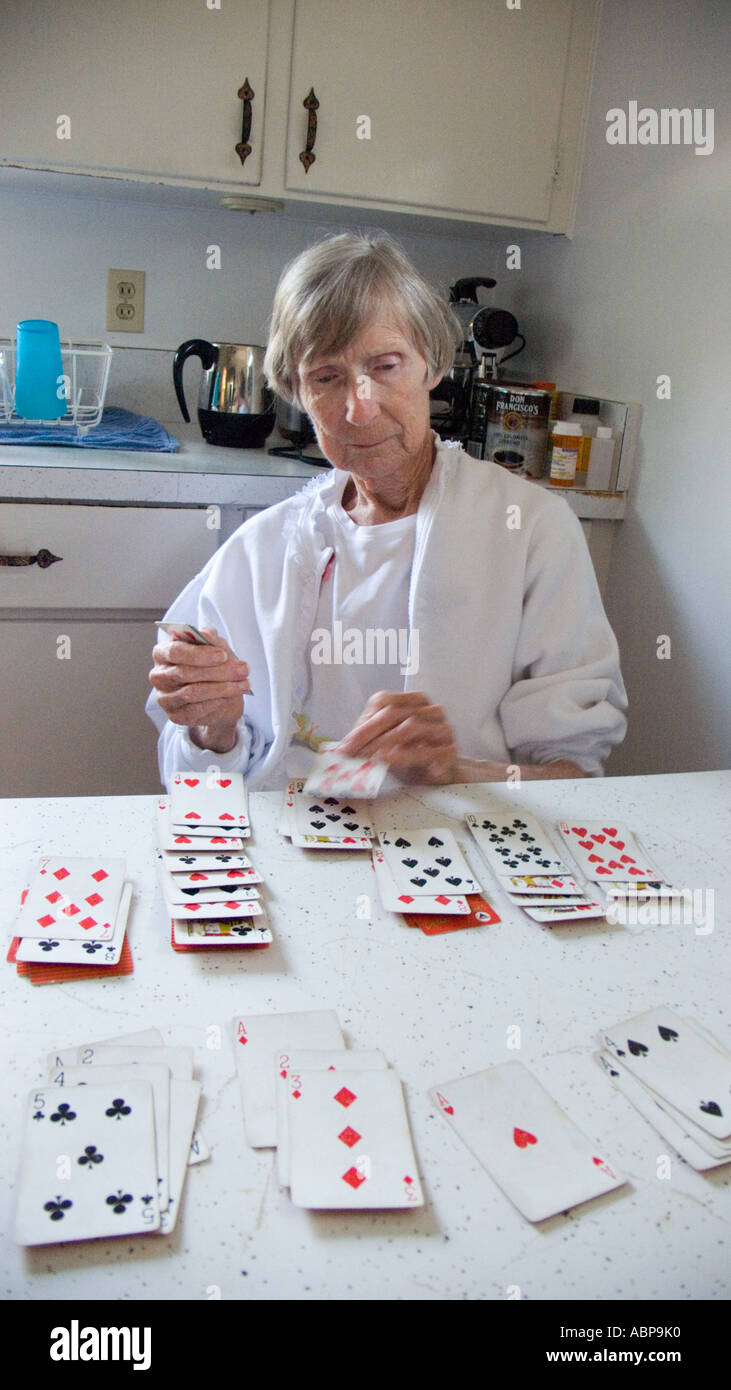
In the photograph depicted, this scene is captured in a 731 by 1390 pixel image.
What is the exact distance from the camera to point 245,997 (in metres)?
0.80

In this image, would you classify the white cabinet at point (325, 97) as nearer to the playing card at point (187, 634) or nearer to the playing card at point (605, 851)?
the playing card at point (187, 634)

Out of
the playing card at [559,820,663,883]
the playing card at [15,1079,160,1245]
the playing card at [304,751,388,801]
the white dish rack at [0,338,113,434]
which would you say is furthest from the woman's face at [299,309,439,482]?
the playing card at [15,1079,160,1245]

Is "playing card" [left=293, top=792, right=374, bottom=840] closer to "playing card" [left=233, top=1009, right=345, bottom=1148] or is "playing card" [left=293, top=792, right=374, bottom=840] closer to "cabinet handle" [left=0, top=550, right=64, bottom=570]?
"playing card" [left=233, top=1009, right=345, bottom=1148]

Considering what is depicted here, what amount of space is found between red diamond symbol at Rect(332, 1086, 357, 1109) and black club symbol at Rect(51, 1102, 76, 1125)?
6.8 inches

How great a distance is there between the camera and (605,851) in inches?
41.3

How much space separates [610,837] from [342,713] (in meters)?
0.52

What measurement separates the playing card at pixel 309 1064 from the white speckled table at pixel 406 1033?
0.07 feet

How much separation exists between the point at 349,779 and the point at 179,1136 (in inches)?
20.5

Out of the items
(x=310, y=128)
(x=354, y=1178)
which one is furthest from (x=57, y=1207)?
(x=310, y=128)

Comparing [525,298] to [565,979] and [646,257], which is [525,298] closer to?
[646,257]

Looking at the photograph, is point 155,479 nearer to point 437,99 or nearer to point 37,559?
point 37,559

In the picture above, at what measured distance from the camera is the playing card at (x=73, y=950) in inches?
32.2


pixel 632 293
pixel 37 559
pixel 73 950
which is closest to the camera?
pixel 73 950

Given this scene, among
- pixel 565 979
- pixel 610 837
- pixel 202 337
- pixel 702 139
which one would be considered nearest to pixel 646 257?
pixel 702 139
